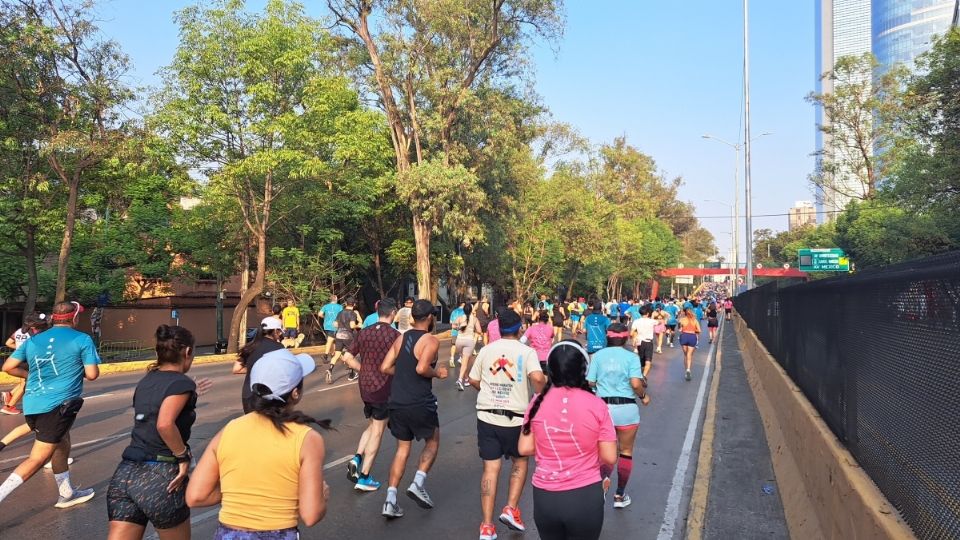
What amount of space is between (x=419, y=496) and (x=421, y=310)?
5.08ft

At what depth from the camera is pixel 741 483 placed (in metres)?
6.79

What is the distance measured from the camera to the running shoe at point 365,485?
19.9 feet

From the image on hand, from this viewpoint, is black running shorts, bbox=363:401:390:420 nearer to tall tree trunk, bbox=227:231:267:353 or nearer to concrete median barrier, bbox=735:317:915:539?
concrete median barrier, bbox=735:317:915:539

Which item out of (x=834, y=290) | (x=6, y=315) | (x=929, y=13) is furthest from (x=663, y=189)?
(x=929, y=13)

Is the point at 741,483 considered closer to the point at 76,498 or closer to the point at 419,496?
the point at 419,496

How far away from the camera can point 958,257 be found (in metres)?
3.11

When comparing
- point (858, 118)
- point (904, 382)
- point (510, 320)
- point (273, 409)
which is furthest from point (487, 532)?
point (858, 118)

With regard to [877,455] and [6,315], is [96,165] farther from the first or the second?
[877,455]

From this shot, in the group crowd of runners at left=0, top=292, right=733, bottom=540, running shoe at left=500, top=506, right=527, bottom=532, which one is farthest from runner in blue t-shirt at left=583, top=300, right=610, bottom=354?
running shoe at left=500, top=506, right=527, bottom=532

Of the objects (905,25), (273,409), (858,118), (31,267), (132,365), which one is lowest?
(132,365)

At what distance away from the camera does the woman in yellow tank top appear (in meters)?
15.0

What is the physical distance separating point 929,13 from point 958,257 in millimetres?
177215

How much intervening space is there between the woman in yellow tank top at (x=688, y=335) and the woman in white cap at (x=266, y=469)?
13310mm

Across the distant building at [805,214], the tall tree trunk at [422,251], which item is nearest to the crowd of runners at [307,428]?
the tall tree trunk at [422,251]
